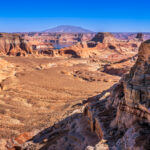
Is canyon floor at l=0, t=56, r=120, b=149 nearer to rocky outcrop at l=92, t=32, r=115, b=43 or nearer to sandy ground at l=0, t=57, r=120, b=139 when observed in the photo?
sandy ground at l=0, t=57, r=120, b=139

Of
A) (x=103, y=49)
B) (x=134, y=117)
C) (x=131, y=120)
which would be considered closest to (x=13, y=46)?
(x=103, y=49)

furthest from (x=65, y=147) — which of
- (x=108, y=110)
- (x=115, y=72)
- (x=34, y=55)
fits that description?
(x=34, y=55)

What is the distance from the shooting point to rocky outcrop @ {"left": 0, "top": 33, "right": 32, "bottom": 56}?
73.2 meters

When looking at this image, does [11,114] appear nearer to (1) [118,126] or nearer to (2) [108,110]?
A: (2) [108,110]

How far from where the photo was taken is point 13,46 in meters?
75.5

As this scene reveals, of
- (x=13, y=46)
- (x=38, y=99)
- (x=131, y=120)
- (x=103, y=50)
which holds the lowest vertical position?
(x=38, y=99)

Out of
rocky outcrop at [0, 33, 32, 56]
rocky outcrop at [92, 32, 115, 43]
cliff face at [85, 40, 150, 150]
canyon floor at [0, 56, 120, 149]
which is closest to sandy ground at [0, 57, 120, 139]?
canyon floor at [0, 56, 120, 149]

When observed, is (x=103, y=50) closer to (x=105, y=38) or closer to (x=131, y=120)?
(x=105, y=38)

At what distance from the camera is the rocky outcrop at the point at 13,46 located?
7323 cm

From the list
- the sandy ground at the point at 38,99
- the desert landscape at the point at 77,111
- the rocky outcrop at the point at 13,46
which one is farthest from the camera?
the rocky outcrop at the point at 13,46

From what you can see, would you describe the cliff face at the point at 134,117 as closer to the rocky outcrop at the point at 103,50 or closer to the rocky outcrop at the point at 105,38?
the rocky outcrop at the point at 103,50

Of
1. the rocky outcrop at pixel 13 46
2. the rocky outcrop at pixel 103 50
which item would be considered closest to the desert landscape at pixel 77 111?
the rocky outcrop at pixel 13 46

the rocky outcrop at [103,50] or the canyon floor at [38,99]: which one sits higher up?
the rocky outcrop at [103,50]

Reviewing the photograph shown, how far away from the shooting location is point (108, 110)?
1283 centimetres
